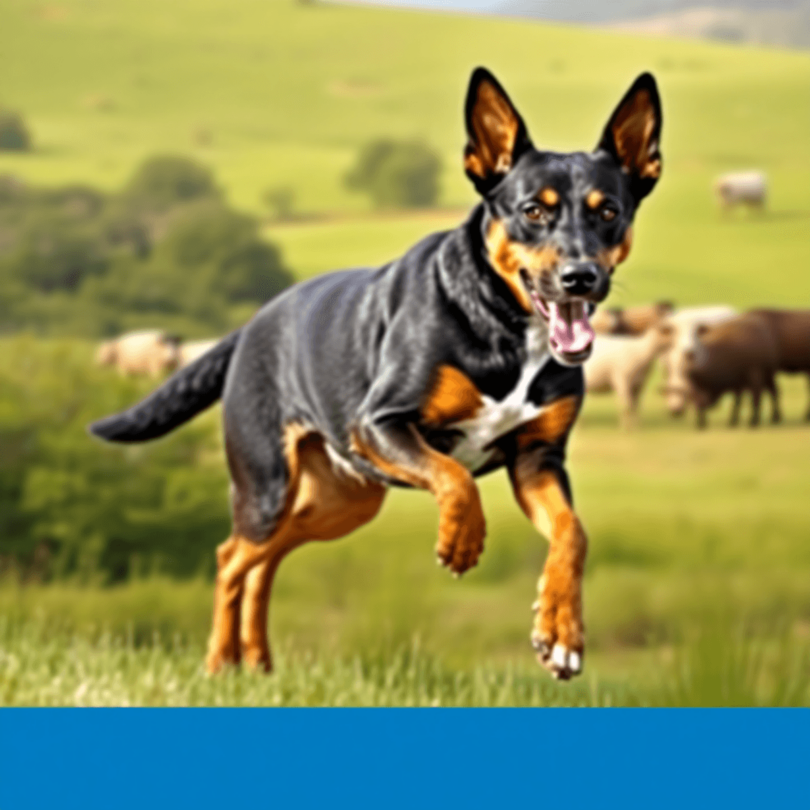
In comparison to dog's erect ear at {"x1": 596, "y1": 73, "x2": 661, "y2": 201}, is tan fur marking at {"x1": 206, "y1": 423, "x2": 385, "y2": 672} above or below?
below

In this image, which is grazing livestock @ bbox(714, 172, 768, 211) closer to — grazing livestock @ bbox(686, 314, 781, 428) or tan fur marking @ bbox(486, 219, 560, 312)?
grazing livestock @ bbox(686, 314, 781, 428)

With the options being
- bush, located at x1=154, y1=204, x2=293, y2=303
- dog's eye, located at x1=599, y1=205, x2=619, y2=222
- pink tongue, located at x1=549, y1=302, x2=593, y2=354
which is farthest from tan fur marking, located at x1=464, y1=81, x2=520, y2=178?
bush, located at x1=154, y1=204, x2=293, y2=303

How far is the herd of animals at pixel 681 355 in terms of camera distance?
6.38 metres

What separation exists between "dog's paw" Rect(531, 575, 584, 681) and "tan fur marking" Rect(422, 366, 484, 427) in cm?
41

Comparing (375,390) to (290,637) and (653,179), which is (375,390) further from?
(290,637)

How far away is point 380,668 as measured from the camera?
4430 mm

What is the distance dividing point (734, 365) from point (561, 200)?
151 inches

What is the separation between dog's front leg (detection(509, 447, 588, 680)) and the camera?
2764mm

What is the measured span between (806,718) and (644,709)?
342mm

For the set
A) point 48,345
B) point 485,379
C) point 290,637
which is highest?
point 485,379

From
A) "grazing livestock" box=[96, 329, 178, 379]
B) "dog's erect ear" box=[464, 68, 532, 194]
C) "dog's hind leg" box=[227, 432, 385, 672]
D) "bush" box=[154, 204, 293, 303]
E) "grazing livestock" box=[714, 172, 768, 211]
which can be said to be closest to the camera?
"dog's erect ear" box=[464, 68, 532, 194]

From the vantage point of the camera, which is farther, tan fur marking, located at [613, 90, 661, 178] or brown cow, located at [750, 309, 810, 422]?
brown cow, located at [750, 309, 810, 422]

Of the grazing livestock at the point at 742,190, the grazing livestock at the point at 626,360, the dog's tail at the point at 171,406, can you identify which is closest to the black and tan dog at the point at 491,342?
the dog's tail at the point at 171,406

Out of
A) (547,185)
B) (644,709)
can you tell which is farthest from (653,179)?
(644,709)
